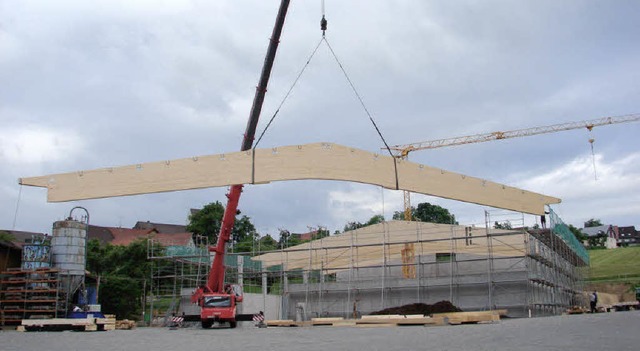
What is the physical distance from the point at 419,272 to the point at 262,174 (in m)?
17.3

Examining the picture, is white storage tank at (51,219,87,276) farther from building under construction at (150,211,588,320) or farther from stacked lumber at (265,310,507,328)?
stacked lumber at (265,310,507,328)

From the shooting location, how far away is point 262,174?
42.8 ft

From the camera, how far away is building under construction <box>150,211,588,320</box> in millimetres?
26406

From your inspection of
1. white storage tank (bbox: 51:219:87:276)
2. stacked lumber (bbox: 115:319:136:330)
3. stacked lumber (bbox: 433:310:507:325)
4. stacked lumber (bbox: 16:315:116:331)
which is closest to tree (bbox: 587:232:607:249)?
stacked lumber (bbox: 433:310:507:325)

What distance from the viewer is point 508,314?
25.7 metres

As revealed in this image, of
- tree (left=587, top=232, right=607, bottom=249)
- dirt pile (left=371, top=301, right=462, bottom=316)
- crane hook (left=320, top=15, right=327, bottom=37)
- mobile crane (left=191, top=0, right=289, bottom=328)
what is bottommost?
dirt pile (left=371, top=301, right=462, bottom=316)

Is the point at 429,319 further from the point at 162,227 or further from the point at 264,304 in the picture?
the point at 162,227

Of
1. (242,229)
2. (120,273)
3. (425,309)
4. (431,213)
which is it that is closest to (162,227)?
(242,229)

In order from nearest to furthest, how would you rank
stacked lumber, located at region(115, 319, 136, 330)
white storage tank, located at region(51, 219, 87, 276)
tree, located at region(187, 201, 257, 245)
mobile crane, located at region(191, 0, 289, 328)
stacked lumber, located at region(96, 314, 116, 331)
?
1. mobile crane, located at region(191, 0, 289, 328)
2. stacked lumber, located at region(96, 314, 116, 331)
3. stacked lumber, located at region(115, 319, 136, 330)
4. white storage tank, located at region(51, 219, 87, 276)
5. tree, located at region(187, 201, 257, 245)

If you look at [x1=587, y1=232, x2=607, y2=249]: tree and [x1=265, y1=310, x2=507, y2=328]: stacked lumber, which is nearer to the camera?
[x1=265, y1=310, x2=507, y2=328]: stacked lumber

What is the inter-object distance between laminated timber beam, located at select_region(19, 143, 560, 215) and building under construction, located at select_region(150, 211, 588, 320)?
13.2m

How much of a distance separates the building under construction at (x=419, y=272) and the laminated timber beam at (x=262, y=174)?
13163 mm

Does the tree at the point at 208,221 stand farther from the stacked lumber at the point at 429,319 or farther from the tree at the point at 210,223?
the stacked lumber at the point at 429,319

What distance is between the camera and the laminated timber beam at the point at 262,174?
501 inches
